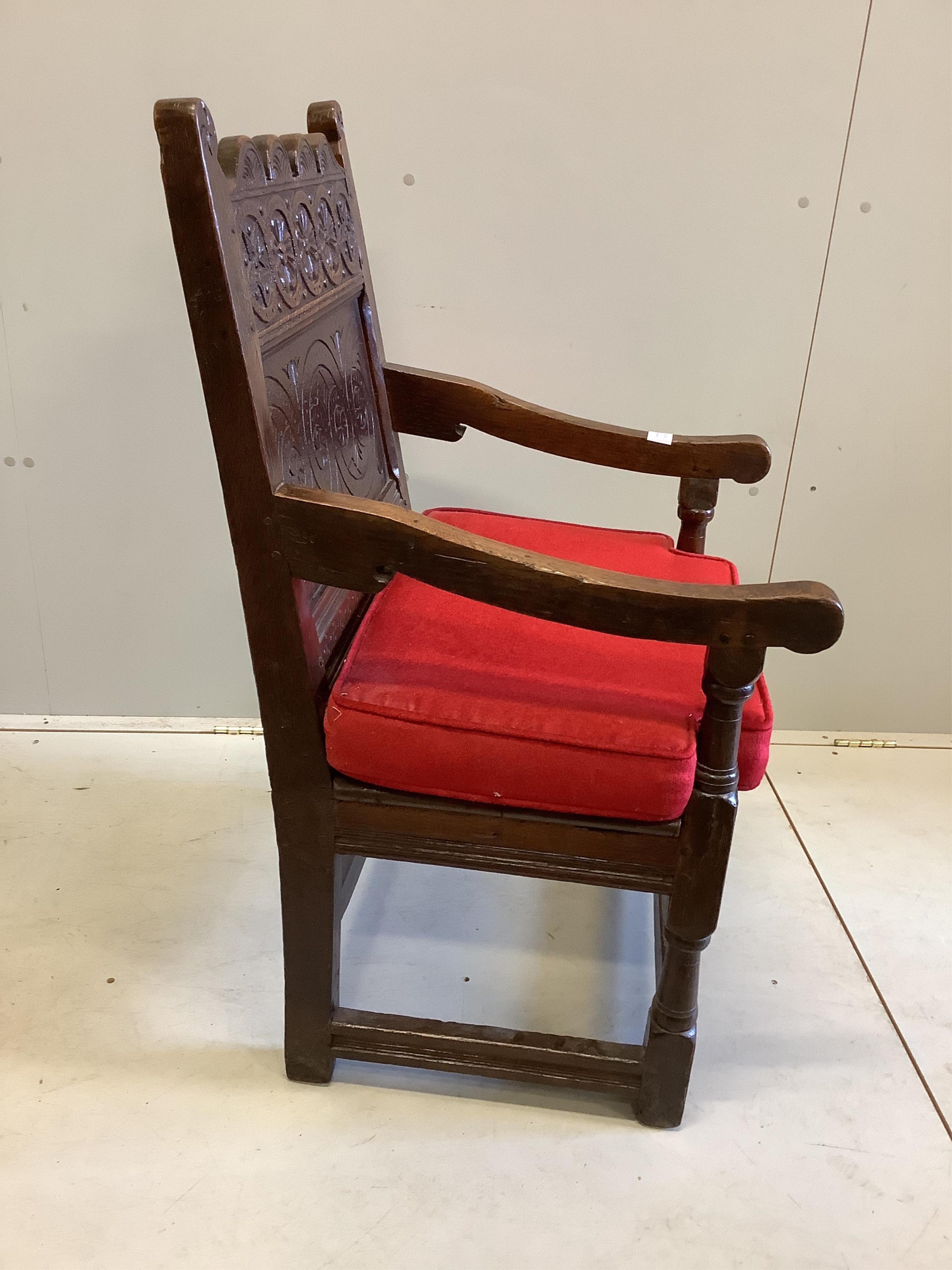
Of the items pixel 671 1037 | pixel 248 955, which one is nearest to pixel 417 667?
pixel 671 1037

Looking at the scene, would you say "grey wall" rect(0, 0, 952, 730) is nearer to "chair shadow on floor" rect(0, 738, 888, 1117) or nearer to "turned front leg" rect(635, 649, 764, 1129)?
"chair shadow on floor" rect(0, 738, 888, 1117)

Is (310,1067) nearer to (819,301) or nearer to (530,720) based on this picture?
(530,720)

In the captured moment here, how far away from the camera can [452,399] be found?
59.2 inches

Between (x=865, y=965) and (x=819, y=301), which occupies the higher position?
(x=819, y=301)

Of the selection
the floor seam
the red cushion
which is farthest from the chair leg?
the floor seam

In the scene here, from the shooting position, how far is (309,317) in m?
1.14

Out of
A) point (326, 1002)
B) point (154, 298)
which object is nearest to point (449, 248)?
point (154, 298)

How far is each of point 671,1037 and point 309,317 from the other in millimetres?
958

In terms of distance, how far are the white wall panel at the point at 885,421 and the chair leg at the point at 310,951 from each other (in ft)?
3.94

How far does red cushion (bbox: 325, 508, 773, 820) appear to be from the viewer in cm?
103

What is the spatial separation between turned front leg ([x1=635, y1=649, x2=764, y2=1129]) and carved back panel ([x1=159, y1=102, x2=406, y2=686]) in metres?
0.43

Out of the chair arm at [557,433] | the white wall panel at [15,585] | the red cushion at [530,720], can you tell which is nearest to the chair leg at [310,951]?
the red cushion at [530,720]

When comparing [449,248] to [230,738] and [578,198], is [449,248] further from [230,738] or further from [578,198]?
[230,738]

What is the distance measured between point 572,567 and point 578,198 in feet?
3.18
